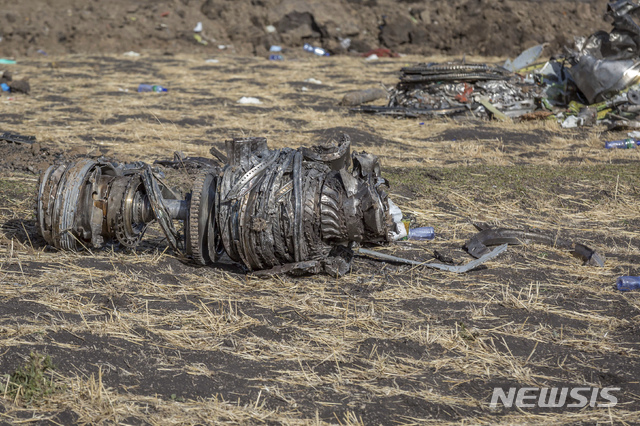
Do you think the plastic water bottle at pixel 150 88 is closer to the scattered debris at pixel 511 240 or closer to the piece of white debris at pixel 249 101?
the piece of white debris at pixel 249 101

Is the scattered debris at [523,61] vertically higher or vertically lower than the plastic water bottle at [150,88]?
higher

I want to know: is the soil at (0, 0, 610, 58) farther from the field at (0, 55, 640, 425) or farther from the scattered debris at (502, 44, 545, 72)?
the field at (0, 55, 640, 425)

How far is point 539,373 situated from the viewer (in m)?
2.85

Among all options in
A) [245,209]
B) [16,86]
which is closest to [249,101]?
[16,86]

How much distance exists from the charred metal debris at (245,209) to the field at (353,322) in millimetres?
164

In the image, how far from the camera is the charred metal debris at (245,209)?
11.4ft

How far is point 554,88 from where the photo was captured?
944 centimetres

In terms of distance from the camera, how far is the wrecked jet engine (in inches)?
137

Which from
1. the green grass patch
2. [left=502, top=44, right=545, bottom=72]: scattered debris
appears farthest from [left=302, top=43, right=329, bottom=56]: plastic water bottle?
the green grass patch

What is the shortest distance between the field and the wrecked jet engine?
0.56ft

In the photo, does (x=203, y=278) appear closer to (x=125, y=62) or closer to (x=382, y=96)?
(x=382, y=96)

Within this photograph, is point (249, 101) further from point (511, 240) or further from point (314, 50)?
point (314, 50)

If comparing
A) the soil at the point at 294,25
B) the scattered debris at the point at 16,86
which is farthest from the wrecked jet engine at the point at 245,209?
the soil at the point at 294,25

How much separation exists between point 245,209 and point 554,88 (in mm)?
7391
